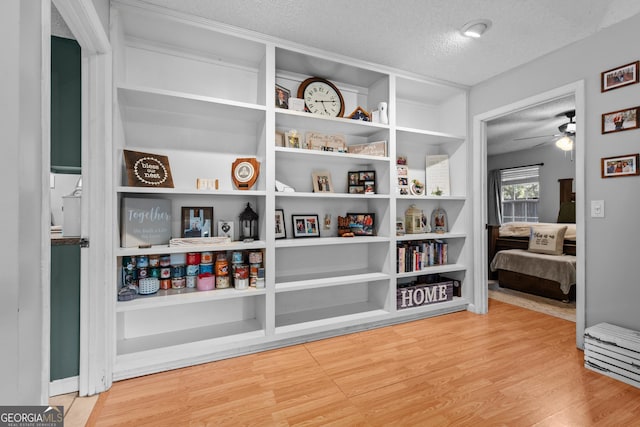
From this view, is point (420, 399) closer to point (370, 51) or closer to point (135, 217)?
point (135, 217)

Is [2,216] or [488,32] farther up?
[488,32]

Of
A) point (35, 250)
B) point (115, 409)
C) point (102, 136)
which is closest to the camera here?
point (35, 250)

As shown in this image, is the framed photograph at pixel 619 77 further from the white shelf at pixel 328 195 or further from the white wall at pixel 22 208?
the white wall at pixel 22 208

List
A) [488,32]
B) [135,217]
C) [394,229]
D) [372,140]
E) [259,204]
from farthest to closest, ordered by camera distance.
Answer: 1. [372,140]
2. [394,229]
3. [259,204]
4. [488,32]
5. [135,217]

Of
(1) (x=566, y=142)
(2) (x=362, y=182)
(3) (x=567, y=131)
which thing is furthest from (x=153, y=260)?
(1) (x=566, y=142)

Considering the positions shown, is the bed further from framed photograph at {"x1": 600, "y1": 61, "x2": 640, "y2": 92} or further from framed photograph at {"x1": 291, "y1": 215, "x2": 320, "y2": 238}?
framed photograph at {"x1": 291, "y1": 215, "x2": 320, "y2": 238}

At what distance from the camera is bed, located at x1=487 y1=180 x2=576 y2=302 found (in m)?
3.34

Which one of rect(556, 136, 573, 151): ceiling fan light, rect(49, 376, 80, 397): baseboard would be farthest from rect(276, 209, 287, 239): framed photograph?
rect(556, 136, 573, 151): ceiling fan light

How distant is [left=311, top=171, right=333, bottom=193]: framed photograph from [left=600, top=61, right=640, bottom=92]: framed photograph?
6.97 feet

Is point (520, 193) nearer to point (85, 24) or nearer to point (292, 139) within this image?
point (292, 139)

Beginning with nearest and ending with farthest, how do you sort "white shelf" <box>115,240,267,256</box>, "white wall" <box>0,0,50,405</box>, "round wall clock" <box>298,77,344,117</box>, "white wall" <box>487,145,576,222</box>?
"white wall" <box>0,0,50,405</box> < "white shelf" <box>115,240,267,256</box> < "round wall clock" <box>298,77,344,117</box> < "white wall" <box>487,145,576,222</box>

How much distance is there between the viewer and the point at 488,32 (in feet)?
7.13

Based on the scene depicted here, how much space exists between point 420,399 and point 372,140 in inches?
85.3

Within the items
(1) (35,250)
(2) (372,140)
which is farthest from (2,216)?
(2) (372,140)
